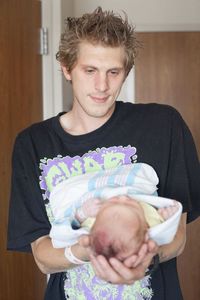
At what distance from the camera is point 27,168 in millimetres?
1208

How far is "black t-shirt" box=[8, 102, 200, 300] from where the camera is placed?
1.16 metres

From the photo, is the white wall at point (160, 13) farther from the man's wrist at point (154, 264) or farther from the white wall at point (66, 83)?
the man's wrist at point (154, 264)

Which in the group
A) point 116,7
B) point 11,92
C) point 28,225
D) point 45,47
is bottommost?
point 28,225

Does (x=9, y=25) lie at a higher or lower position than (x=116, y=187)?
higher

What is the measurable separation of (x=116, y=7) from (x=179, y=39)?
0.50m

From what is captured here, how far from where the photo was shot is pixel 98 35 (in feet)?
3.64

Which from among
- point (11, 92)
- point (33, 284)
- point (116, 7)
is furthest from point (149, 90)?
point (33, 284)

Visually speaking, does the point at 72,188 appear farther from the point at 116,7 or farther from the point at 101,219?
the point at 116,7

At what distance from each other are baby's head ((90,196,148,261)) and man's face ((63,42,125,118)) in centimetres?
29

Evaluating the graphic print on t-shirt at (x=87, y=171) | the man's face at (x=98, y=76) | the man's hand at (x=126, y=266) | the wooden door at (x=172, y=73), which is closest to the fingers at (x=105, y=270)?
the man's hand at (x=126, y=266)

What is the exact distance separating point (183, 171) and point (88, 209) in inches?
11.9

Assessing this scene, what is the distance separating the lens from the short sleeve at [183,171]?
117 cm

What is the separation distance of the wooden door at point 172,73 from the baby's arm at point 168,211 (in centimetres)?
206

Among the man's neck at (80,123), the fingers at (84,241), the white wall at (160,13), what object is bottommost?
the fingers at (84,241)
